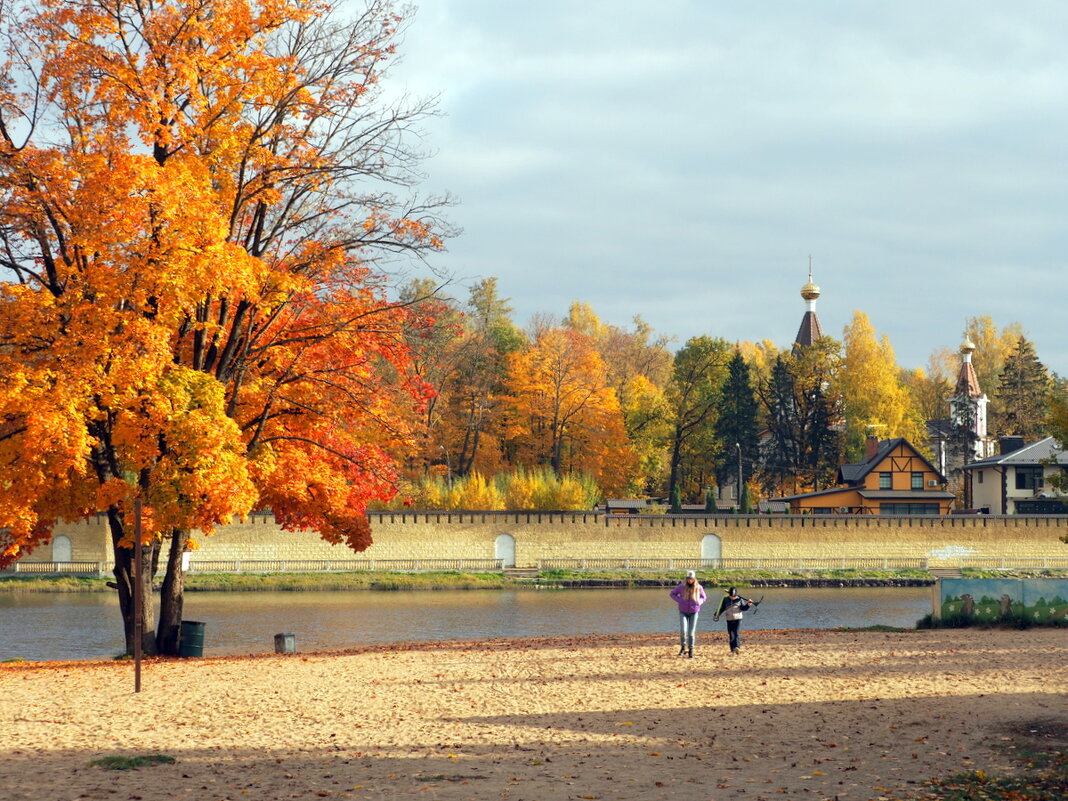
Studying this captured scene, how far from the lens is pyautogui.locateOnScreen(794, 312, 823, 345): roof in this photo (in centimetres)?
8756

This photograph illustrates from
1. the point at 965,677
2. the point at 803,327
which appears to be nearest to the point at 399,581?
the point at 965,677

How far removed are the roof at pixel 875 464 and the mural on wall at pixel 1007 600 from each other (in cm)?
4319

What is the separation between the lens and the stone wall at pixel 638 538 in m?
54.4

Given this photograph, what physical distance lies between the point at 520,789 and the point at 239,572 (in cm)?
4481

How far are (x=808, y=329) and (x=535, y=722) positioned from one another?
78.0 meters

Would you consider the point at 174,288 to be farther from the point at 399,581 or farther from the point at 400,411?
the point at 399,581

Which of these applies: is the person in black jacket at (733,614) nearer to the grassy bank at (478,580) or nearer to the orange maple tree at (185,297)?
the orange maple tree at (185,297)

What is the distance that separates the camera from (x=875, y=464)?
67.4m

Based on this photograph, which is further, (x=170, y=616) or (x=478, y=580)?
(x=478, y=580)

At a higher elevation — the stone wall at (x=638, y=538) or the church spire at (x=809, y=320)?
the church spire at (x=809, y=320)

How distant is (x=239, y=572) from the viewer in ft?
174

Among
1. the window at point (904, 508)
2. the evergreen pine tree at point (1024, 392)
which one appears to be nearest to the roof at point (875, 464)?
the window at point (904, 508)

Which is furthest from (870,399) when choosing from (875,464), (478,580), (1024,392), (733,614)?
(733,614)

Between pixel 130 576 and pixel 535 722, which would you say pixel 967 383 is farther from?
pixel 535 722
